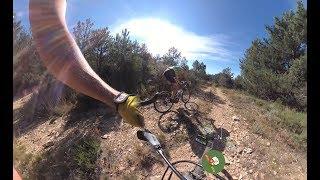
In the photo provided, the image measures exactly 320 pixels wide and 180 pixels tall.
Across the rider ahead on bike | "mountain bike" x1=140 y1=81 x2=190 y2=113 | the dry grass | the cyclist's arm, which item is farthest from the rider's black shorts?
the cyclist's arm

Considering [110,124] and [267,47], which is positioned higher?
[267,47]

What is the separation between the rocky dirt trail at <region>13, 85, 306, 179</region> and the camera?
4281 mm

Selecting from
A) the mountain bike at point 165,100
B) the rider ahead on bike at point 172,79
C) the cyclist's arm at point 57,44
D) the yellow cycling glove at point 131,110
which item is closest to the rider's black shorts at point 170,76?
the rider ahead on bike at point 172,79

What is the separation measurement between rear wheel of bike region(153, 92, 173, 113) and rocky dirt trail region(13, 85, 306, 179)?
0.38 feet

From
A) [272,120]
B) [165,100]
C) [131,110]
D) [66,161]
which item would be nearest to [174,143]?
[165,100]

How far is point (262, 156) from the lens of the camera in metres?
4.49

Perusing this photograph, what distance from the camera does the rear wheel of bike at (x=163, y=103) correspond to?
5.47 metres

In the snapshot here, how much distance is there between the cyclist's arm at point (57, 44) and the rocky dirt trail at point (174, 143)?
10.7 feet

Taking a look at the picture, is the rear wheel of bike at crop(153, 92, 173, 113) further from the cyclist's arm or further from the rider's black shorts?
the cyclist's arm

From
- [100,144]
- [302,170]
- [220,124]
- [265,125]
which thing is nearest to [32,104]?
[100,144]

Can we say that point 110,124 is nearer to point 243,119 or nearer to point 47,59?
point 243,119

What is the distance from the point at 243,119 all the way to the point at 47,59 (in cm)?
544

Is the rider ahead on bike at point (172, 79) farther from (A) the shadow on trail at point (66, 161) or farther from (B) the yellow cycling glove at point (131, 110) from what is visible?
(B) the yellow cycling glove at point (131, 110)

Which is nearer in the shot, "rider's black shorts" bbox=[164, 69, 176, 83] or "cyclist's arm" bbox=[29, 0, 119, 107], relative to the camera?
"cyclist's arm" bbox=[29, 0, 119, 107]
